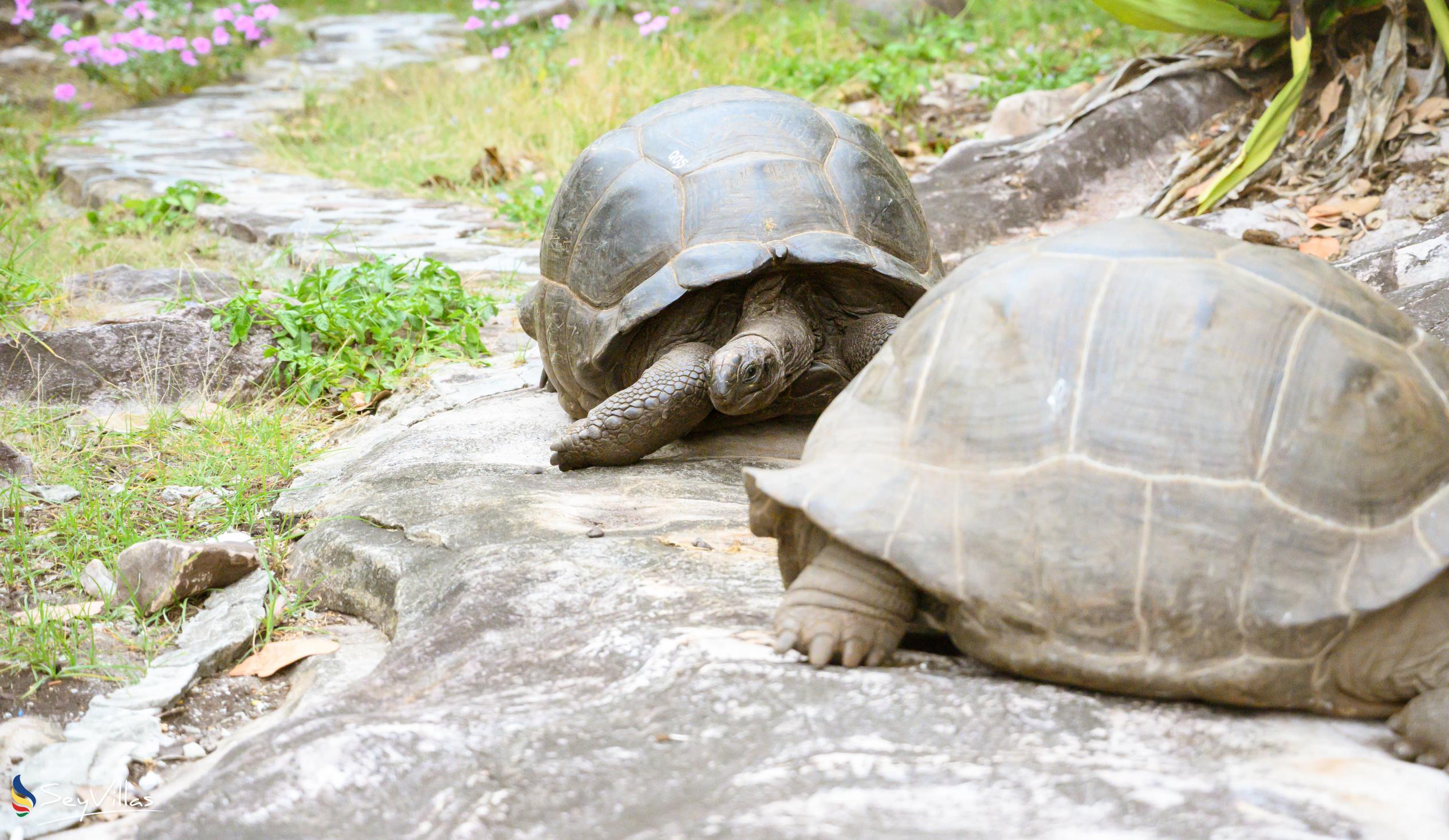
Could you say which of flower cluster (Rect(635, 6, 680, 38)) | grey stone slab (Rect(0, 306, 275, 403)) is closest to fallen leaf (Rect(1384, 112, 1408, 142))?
grey stone slab (Rect(0, 306, 275, 403))

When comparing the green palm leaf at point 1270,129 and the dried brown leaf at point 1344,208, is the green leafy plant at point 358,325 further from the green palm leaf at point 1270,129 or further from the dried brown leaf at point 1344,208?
the dried brown leaf at point 1344,208

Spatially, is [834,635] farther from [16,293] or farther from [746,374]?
[16,293]

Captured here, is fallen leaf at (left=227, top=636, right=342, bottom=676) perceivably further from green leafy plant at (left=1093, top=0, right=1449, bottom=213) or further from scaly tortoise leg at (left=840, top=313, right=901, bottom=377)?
green leafy plant at (left=1093, top=0, right=1449, bottom=213)

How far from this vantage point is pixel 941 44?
345 inches

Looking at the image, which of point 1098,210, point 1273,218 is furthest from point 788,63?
point 1273,218

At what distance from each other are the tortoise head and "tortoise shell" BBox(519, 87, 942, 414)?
0.21m

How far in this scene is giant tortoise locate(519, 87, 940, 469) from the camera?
3355 mm

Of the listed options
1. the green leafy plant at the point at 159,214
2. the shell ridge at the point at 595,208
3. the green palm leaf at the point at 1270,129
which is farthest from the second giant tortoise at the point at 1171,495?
the green leafy plant at the point at 159,214

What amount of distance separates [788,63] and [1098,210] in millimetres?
2988

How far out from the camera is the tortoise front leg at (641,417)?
10.9ft

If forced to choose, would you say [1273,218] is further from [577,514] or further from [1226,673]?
[1226,673]

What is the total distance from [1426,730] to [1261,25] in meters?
5.04

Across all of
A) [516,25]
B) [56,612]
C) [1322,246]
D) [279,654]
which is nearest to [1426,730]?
[279,654]

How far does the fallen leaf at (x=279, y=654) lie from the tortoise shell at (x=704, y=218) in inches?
50.0
